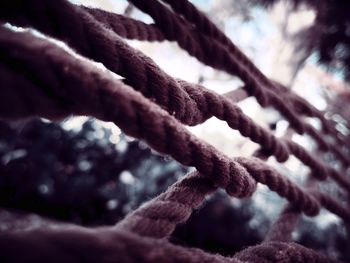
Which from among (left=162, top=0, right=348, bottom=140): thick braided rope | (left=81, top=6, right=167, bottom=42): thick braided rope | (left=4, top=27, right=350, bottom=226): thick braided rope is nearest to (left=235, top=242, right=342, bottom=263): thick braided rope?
(left=4, top=27, right=350, bottom=226): thick braided rope

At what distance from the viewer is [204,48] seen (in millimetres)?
1103

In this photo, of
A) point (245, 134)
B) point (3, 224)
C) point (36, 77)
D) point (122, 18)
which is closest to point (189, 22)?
point (122, 18)

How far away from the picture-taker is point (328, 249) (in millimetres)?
4168

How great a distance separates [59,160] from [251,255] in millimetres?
3001

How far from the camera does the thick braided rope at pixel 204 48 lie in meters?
0.95

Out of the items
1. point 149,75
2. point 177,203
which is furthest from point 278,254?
point 149,75

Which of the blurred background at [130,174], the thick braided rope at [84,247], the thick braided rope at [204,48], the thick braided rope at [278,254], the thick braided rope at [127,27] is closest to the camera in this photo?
the thick braided rope at [84,247]

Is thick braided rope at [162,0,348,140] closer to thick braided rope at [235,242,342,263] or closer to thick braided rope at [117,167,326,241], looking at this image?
thick braided rope at [117,167,326,241]

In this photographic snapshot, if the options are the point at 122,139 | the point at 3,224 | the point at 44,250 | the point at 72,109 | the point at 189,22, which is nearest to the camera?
the point at 44,250

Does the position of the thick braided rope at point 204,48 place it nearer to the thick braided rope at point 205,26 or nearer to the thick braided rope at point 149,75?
the thick braided rope at point 205,26

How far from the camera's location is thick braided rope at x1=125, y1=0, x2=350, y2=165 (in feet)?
3.12

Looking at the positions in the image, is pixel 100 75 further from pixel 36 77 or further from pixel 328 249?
pixel 328 249

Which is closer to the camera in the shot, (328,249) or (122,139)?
(122,139)

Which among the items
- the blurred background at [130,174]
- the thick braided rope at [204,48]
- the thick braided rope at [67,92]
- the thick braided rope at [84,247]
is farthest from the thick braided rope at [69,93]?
the blurred background at [130,174]
